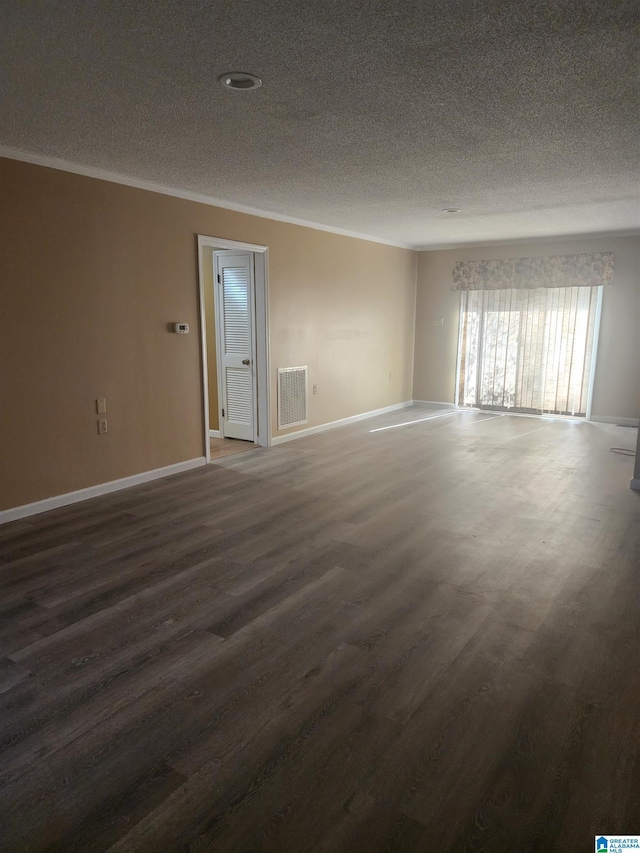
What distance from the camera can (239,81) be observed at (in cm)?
253

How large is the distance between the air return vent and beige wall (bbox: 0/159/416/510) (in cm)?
15

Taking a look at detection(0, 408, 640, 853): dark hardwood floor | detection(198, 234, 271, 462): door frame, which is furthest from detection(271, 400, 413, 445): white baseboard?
detection(0, 408, 640, 853): dark hardwood floor

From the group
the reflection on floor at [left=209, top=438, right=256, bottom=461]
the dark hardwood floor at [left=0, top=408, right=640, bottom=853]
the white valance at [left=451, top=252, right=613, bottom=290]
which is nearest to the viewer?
the dark hardwood floor at [left=0, top=408, right=640, bottom=853]

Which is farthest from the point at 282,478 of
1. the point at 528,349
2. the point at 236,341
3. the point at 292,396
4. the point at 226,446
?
the point at 528,349

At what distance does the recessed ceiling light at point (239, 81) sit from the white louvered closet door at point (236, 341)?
10.9 feet

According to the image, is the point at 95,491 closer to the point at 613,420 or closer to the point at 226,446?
the point at 226,446

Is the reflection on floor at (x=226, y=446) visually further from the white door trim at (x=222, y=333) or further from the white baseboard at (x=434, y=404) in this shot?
the white baseboard at (x=434, y=404)

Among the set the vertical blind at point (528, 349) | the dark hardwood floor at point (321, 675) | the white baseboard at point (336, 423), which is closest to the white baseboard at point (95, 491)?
the dark hardwood floor at point (321, 675)

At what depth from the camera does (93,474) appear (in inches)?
173

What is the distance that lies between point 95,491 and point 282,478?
1.56 m

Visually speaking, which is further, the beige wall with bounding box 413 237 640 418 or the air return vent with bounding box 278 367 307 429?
the beige wall with bounding box 413 237 640 418

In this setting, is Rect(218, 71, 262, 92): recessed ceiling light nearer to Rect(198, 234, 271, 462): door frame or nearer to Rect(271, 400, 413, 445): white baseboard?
Rect(198, 234, 271, 462): door frame

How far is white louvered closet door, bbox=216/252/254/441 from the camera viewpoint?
6027 mm

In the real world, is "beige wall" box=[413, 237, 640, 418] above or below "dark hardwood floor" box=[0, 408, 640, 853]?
above
